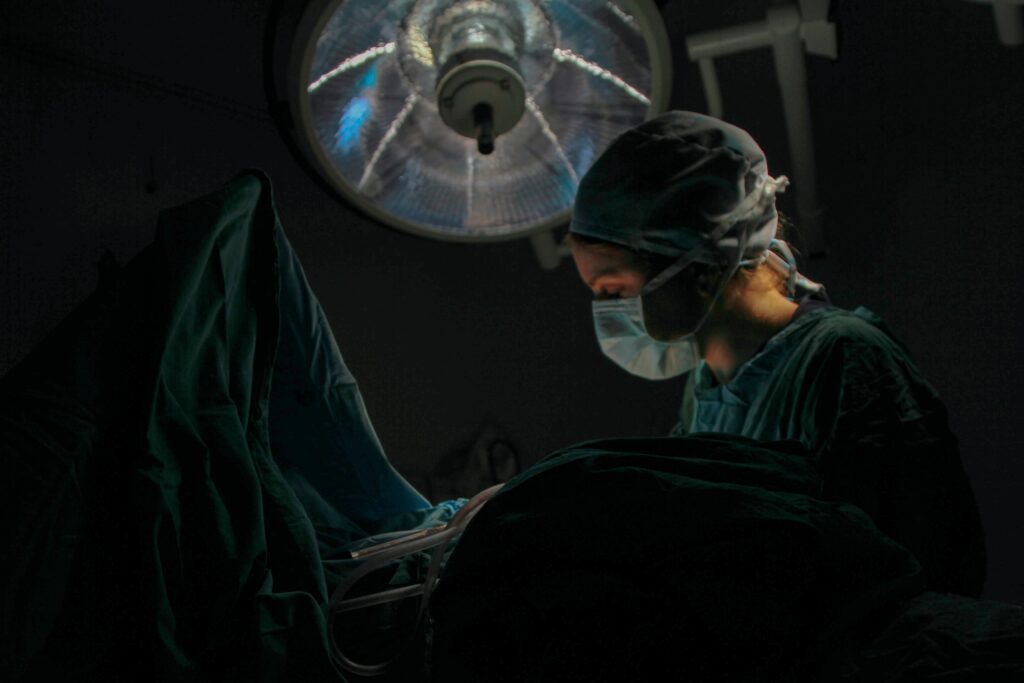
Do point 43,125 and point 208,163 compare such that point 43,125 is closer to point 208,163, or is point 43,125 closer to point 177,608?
point 208,163

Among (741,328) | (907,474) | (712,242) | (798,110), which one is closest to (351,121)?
(712,242)

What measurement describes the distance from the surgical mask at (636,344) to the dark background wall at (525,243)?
0.43 metres

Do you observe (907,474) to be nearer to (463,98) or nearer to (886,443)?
(886,443)

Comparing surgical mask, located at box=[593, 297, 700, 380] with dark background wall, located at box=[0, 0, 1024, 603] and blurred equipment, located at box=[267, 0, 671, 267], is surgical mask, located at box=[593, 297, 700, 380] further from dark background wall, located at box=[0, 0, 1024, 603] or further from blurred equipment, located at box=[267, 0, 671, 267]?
dark background wall, located at box=[0, 0, 1024, 603]

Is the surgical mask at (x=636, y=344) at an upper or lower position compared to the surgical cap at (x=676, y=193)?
lower

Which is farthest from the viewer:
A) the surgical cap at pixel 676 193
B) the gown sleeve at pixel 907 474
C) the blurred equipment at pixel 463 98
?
the surgical cap at pixel 676 193

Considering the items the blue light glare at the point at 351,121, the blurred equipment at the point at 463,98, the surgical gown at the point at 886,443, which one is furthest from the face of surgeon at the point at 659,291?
the blue light glare at the point at 351,121

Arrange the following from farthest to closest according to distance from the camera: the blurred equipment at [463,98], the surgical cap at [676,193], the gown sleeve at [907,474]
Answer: the surgical cap at [676,193]
the blurred equipment at [463,98]
the gown sleeve at [907,474]

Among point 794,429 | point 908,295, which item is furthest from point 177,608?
point 908,295

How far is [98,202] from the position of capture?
1370mm

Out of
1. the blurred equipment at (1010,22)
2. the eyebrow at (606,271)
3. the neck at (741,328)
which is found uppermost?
the blurred equipment at (1010,22)

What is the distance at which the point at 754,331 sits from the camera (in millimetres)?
1523

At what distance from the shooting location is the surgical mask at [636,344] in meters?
1.54

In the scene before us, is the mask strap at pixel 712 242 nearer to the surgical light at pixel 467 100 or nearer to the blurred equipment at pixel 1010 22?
the surgical light at pixel 467 100
